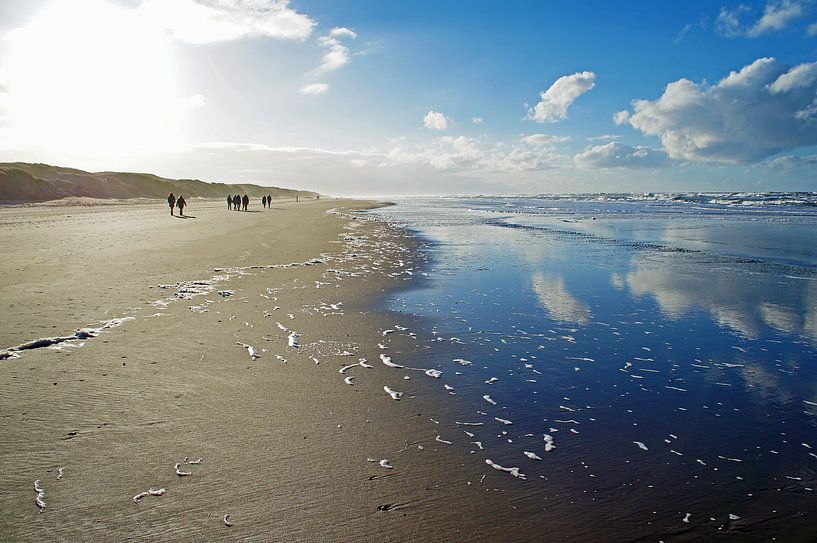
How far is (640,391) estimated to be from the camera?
21.1 ft

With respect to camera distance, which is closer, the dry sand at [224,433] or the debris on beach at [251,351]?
the dry sand at [224,433]

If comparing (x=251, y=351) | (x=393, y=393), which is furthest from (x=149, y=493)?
(x=251, y=351)

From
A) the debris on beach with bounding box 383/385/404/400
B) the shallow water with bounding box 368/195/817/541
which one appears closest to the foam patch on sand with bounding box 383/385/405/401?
the debris on beach with bounding box 383/385/404/400

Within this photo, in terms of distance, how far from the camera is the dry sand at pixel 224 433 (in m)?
3.65

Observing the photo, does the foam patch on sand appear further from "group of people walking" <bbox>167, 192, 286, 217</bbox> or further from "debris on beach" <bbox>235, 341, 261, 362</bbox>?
"group of people walking" <bbox>167, 192, 286, 217</bbox>

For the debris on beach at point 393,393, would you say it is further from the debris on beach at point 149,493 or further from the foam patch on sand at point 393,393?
the debris on beach at point 149,493

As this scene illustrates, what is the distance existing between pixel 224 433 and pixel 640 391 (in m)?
5.46

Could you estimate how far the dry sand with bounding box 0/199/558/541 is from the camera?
12.0 feet

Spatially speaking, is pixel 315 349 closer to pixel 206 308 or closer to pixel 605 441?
pixel 206 308

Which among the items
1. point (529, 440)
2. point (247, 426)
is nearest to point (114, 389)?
point (247, 426)

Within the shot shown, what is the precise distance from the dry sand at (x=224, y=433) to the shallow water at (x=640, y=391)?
0.65 meters

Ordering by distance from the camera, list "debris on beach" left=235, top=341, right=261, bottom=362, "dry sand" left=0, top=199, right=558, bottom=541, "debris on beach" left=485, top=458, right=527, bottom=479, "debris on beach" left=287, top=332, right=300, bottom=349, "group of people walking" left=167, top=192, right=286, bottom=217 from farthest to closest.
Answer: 1. "group of people walking" left=167, top=192, right=286, bottom=217
2. "debris on beach" left=287, top=332, right=300, bottom=349
3. "debris on beach" left=235, top=341, right=261, bottom=362
4. "debris on beach" left=485, top=458, right=527, bottom=479
5. "dry sand" left=0, top=199, right=558, bottom=541

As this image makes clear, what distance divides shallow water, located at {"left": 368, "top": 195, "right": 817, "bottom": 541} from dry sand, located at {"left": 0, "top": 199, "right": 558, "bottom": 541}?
65 centimetres

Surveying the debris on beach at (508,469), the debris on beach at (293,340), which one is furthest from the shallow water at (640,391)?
the debris on beach at (293,340)
